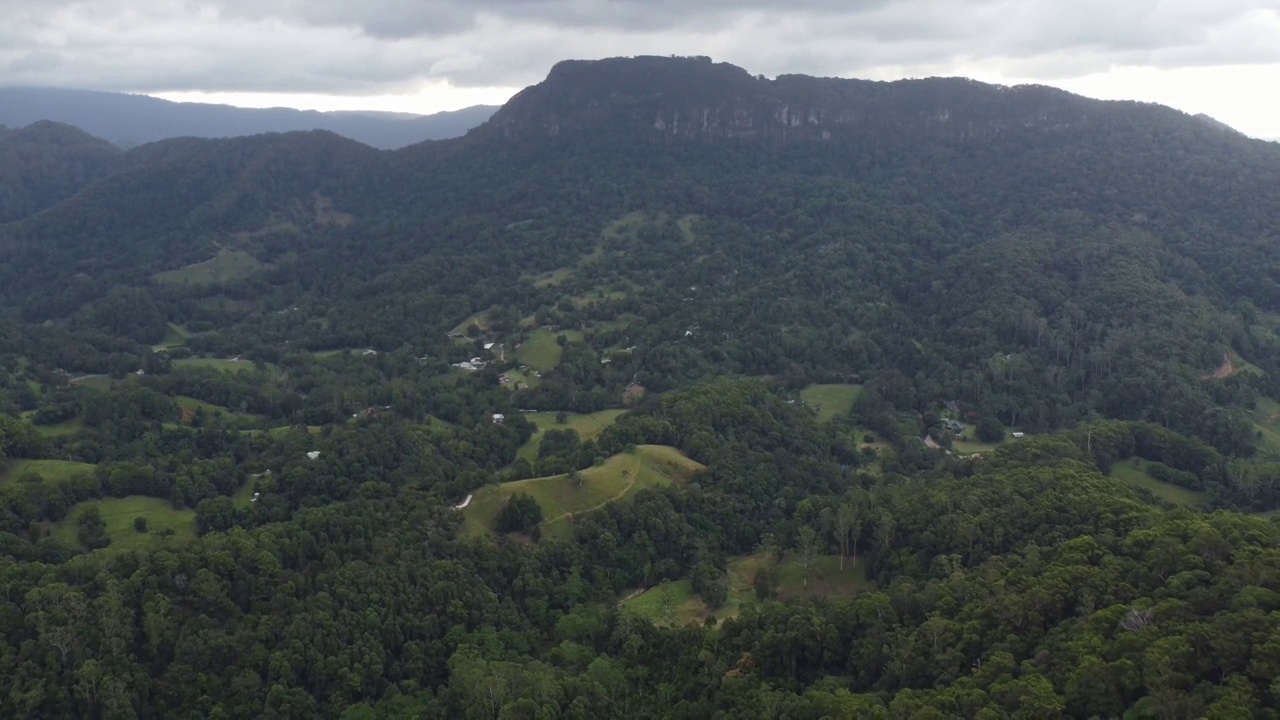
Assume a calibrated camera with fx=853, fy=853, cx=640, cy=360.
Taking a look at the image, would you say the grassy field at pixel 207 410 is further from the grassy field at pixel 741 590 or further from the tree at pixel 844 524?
the tree at pixel 844 524

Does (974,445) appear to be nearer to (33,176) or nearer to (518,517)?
(518,517)

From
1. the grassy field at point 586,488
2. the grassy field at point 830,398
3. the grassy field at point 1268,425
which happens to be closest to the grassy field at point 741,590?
the grassy field at point 586,488

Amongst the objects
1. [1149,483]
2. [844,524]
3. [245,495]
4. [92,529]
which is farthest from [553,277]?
[1149,483]

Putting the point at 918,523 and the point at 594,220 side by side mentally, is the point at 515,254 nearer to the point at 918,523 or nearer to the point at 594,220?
the point at 594,220

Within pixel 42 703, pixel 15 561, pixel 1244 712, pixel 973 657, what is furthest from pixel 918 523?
pixel 15 561

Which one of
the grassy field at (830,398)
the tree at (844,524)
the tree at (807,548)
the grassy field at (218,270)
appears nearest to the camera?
the tree at (844,524)
